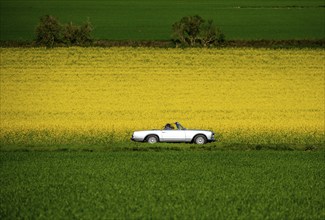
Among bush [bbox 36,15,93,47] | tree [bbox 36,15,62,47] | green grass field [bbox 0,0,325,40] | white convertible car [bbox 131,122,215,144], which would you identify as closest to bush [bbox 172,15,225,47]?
green grass field [bbox 0,0,325,40]

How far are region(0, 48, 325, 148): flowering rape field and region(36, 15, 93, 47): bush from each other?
82.4 inches

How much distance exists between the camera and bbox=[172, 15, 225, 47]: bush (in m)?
51.5

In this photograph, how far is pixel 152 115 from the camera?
114 feet

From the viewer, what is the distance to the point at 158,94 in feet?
130

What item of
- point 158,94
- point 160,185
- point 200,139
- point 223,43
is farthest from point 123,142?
point 223,43

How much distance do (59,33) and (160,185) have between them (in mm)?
35834

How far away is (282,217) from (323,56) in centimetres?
3624

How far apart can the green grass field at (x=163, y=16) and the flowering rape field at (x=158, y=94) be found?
9.48 metres

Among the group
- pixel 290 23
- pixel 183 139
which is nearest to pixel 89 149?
pixel 183 139

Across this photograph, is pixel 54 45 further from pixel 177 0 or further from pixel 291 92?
pixel 177 0

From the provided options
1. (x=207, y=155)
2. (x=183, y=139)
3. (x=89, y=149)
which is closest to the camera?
(x=207, y=155)

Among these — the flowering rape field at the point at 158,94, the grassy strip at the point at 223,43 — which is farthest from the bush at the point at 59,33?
the flowering rape field at the point at 158,94

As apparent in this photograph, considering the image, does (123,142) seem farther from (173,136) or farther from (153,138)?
(173,136)

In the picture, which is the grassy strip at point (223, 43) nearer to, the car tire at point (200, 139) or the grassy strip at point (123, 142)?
the grassy strip at point (123, 142)
